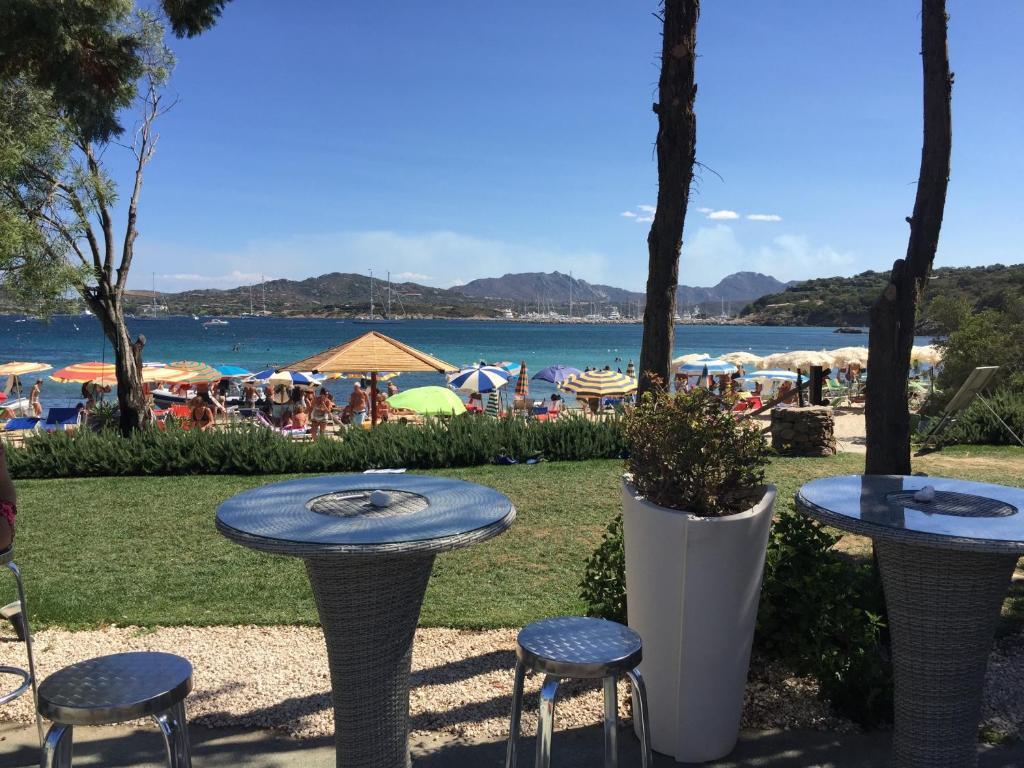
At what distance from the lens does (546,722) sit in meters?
1.93

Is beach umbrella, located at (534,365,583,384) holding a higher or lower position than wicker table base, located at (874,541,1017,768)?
lower

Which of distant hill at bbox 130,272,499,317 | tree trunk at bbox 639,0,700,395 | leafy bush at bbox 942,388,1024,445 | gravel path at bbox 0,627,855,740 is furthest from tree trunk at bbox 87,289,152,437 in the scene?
distant hill at bbox 130,272,499,317

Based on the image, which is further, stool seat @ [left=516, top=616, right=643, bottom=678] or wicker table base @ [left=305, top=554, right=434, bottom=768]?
wicker table base @ [left=305, top=554, right=434, bottom=768]

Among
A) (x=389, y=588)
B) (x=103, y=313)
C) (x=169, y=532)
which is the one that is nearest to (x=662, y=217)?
(x=389, y=588)

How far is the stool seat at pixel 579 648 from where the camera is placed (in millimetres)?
1873

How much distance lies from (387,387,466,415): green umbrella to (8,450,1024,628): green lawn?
5.05 meters

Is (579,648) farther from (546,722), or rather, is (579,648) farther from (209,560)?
(209,560)

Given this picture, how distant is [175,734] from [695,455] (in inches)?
73.2

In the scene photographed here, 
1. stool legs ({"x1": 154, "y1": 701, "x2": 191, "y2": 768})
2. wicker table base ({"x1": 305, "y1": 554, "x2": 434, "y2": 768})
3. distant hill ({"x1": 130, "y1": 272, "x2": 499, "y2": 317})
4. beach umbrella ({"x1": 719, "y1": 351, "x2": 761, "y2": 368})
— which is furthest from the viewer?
distant hill ({"x1": 130, "y1": 272, "x2": 499, "y2": 317})

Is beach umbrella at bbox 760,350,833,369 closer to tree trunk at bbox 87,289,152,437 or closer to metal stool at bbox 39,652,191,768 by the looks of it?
tree trunk at bbox 87,289,152,437

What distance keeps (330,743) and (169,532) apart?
4127 millimetres

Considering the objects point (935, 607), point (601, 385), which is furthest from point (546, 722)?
point (601, 385)

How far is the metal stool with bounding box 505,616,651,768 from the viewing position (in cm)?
188

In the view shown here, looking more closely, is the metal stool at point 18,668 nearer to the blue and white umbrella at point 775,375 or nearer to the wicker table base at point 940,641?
the wicker table base at point 940,641
